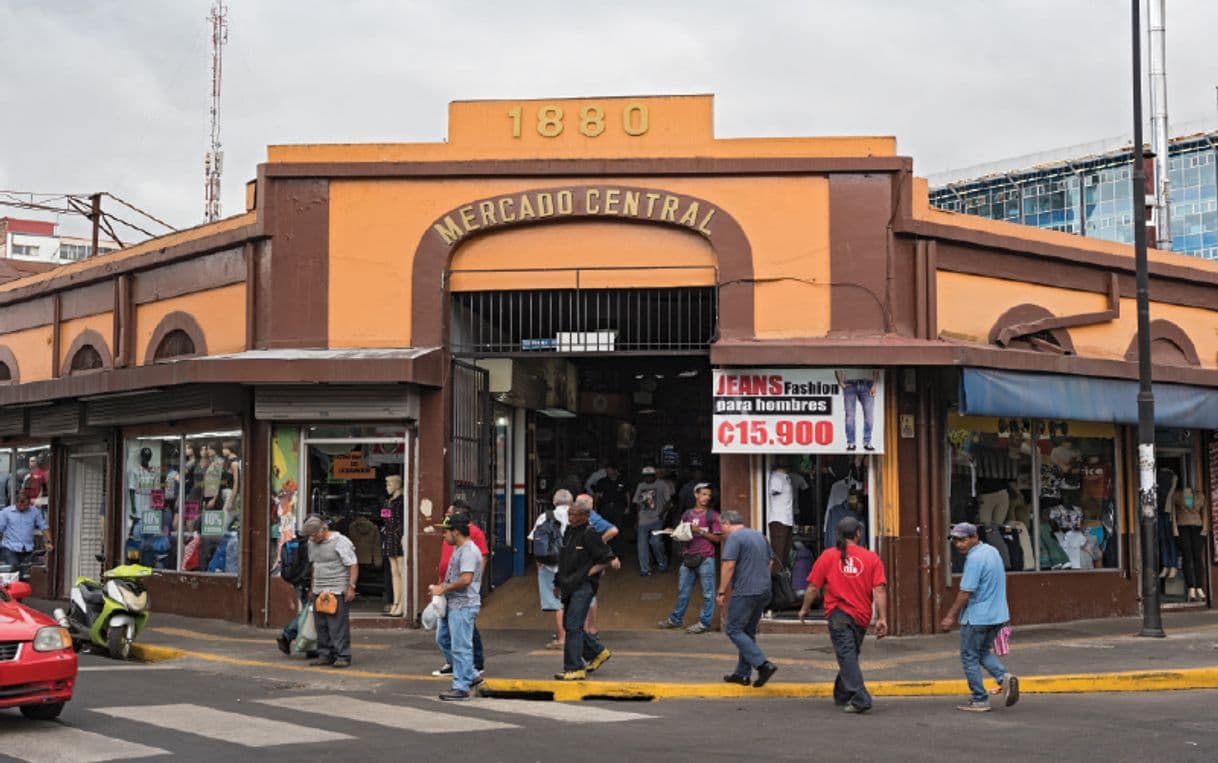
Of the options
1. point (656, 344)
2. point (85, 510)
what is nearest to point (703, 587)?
point (656, 344)

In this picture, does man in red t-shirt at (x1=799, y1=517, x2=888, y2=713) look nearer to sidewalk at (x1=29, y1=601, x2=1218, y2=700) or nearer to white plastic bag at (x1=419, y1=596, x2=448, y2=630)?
sidewalk at (x1=29, y1=601, x2=1218, y2=700)

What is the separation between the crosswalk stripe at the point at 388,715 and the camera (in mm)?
10484

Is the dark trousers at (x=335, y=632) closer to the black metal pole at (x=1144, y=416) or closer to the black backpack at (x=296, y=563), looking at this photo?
the black backpack at (x=296, y=563)

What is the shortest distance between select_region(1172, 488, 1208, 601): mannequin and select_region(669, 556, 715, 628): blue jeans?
27.7 feet

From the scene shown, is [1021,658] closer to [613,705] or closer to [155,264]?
[613,705]

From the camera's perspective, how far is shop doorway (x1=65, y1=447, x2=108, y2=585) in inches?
904

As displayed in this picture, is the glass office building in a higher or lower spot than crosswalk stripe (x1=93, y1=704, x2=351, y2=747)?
higher

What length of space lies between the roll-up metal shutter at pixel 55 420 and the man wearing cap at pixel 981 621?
15.4m

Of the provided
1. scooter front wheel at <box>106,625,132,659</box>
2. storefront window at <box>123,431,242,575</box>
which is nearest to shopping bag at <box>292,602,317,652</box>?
scooter front wheel at <box>106,625,132,659</box>

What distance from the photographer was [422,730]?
10297 millimetres

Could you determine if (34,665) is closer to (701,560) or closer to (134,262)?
(701,560)

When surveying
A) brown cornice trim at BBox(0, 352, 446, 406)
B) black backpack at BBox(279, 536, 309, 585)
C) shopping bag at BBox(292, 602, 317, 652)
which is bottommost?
shopping bag at BBox(292, 602, 317, 652)

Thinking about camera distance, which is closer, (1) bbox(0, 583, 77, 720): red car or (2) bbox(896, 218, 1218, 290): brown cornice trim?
(1) bbox(0, 583, 77, 720): red car

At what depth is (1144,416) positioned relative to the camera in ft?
55.1
